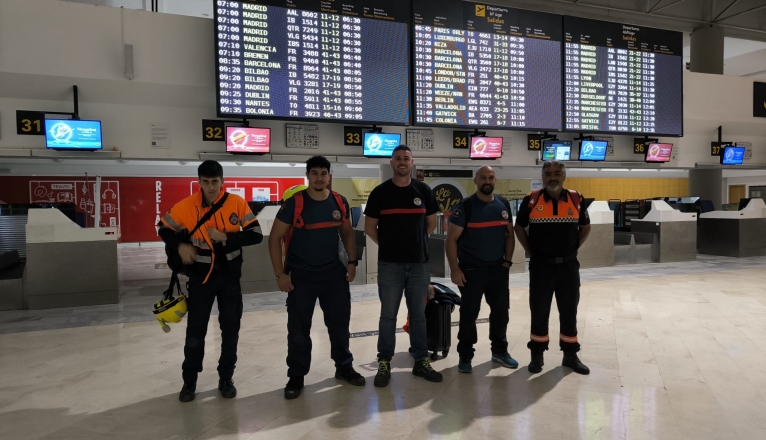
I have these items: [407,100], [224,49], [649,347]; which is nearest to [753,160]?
[407,100]

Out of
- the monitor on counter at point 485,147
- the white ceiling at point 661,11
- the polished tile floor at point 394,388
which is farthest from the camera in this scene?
the white ceiling at point 661,11

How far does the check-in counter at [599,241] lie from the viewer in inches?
361

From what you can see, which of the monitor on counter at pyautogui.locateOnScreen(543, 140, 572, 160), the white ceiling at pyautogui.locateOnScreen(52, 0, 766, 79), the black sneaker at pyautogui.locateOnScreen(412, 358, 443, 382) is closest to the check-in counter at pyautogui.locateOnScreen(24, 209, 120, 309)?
the black sneaker at pyautogui.locateOnScreen(412, 358, 443, 382)

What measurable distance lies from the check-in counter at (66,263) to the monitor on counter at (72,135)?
104 cm

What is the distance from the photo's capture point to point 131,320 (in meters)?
5.41

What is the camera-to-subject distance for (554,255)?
11.9ft

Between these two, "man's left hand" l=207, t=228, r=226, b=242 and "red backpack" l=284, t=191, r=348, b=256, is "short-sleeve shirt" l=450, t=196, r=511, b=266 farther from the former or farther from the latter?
"man's left hand" l=207, t=228, r=226, b=242

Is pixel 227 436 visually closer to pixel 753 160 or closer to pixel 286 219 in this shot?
pixel 286 219

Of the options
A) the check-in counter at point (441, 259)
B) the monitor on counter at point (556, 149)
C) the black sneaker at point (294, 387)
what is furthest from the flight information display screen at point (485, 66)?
the black sneaker at point (294, 387)

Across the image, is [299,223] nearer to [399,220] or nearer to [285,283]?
[285,283]

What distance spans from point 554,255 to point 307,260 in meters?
1.74

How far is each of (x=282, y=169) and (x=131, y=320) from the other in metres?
9.89

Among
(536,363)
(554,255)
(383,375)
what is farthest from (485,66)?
(383,375)

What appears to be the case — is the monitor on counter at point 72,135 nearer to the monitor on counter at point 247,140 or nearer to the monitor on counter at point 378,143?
the monitor on counter at point 247,140
